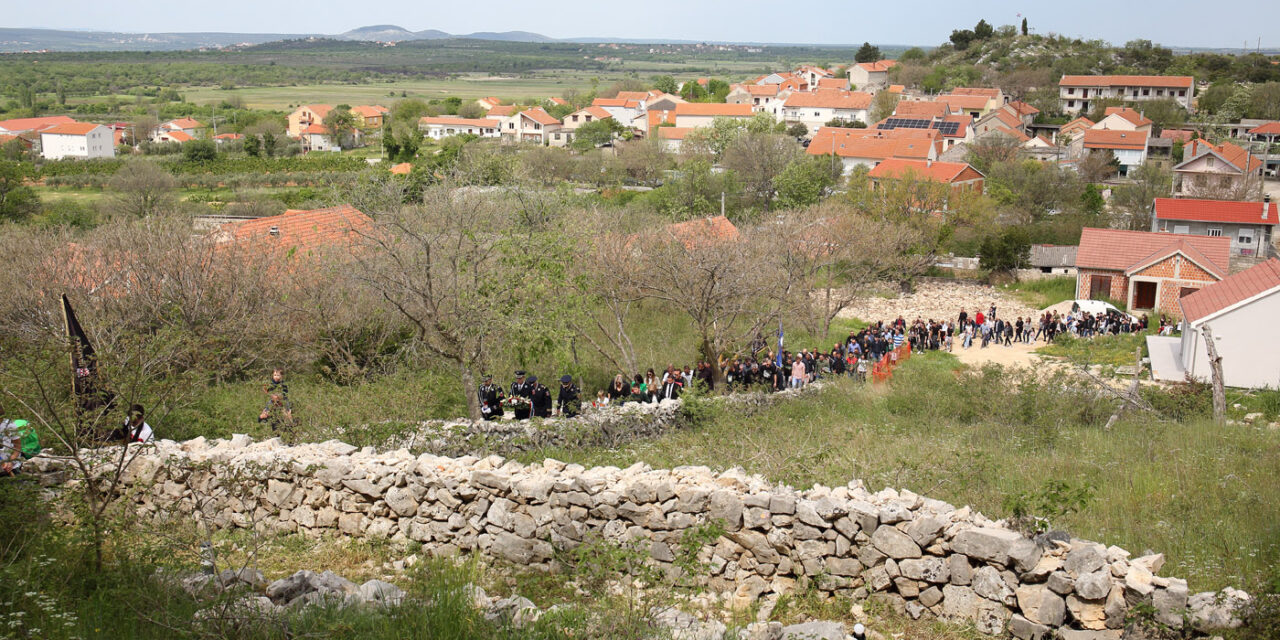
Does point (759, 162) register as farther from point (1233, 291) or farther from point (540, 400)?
point (540, 400)

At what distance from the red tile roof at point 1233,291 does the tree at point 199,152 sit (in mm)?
93276

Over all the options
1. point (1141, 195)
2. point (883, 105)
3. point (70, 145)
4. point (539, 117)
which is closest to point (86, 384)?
point (1141, 195)

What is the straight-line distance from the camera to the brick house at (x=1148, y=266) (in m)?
37.4

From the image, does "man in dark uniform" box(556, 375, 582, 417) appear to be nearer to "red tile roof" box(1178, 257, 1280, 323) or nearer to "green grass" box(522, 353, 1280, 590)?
"green grass" box(522, 353, 1280, 590)

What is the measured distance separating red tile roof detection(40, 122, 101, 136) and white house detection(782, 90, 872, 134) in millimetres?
85917

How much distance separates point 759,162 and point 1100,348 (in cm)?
4190

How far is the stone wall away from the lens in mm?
7602

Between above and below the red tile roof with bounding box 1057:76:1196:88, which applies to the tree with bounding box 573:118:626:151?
below

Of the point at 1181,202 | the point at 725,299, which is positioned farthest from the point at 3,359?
the point at 1181,202

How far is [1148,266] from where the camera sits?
38125 mm

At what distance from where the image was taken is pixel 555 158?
265 feet

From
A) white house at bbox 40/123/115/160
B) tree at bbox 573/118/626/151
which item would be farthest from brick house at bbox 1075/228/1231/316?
white house at bbox 40/123/115/160

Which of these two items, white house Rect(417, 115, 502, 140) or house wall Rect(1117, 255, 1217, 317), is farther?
white house Rect(417, 115, 502, 140)

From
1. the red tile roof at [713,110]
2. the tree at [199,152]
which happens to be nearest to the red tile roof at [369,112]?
the tree at [199,152]
